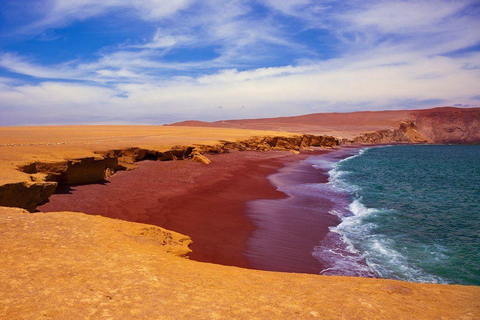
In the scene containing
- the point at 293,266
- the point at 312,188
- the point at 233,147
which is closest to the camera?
the point at 293,266

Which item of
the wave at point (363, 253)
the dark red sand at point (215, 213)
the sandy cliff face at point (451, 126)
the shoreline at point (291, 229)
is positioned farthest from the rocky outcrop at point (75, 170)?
the sandy cliff face at point (451, 126)

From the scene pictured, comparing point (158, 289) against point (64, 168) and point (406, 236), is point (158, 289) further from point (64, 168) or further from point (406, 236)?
point (406, 236)

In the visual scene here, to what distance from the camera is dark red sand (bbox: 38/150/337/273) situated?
28.4ft

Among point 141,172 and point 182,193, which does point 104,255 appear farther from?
point 141,172

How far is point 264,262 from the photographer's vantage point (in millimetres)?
8258

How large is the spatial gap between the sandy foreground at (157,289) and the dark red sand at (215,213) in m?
2.73

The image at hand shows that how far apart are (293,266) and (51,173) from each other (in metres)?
9.28

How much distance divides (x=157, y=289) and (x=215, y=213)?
26.5 ft

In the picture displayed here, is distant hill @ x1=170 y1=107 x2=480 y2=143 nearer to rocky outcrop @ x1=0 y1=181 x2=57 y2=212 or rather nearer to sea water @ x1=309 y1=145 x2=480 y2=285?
sea water @ x1=309 y1=145 x2=480 y2=285

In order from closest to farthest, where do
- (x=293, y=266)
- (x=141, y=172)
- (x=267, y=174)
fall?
1. (x=293, y=266)
2. (x=141, y=172)
3. (x=267, y=174)

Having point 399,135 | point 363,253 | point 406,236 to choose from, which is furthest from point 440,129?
point 363,253

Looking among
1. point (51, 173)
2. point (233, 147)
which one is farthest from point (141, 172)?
point (233, 147)

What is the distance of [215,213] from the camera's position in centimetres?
1227

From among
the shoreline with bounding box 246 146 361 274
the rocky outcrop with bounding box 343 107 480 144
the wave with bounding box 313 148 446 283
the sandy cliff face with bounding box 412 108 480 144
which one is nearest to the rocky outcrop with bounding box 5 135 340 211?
the shoreline with bounding box 246 146 361 274
